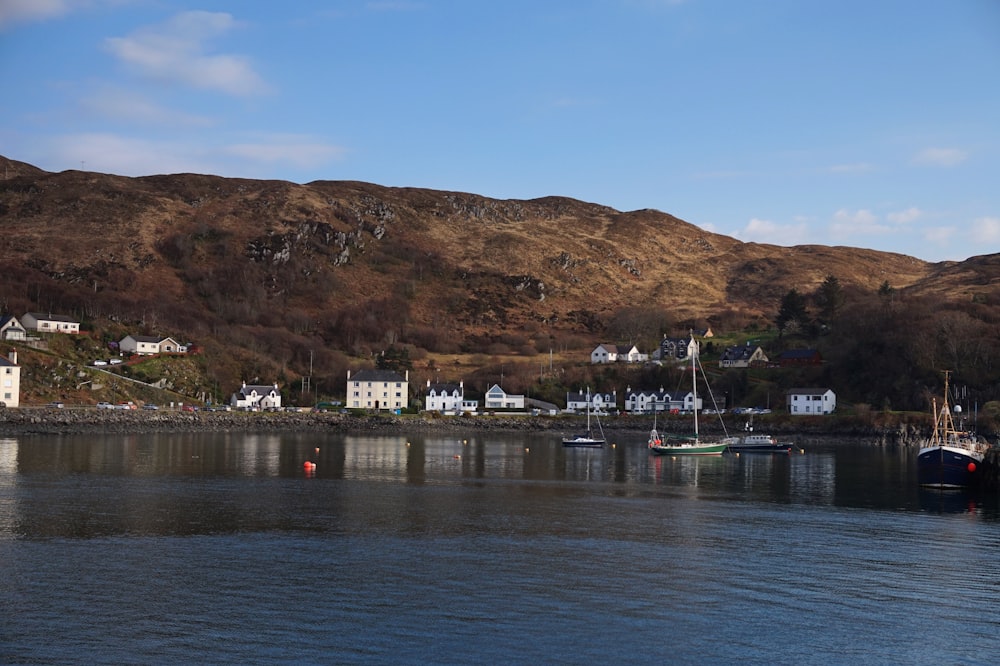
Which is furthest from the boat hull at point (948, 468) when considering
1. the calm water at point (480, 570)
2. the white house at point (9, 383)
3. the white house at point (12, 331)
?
the white house at point (12, 331)

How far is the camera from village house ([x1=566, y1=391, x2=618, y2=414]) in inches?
5645

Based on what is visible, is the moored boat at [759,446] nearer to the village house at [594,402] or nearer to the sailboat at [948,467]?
the sailboat at [948,467]

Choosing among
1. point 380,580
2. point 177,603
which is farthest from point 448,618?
point 177,603

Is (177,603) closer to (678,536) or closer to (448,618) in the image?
(448,618)

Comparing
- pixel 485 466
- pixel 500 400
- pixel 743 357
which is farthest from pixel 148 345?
pixel 743 357

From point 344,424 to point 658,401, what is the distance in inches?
2004

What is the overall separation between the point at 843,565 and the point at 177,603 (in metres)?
21.9

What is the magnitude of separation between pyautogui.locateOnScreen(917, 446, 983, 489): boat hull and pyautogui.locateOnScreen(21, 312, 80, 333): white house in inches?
4628

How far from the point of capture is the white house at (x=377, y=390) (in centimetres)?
13812

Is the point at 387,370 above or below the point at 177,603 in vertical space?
above

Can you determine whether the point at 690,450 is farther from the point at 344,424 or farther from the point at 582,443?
the point at 344,424

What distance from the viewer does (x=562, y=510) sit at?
1802 inches

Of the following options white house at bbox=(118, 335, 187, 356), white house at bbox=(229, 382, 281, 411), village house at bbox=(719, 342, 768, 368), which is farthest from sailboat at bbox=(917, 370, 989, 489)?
white house at bbox=(118, 335, 187, 356)

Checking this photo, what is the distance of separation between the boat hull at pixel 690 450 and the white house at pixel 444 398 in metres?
51.8
